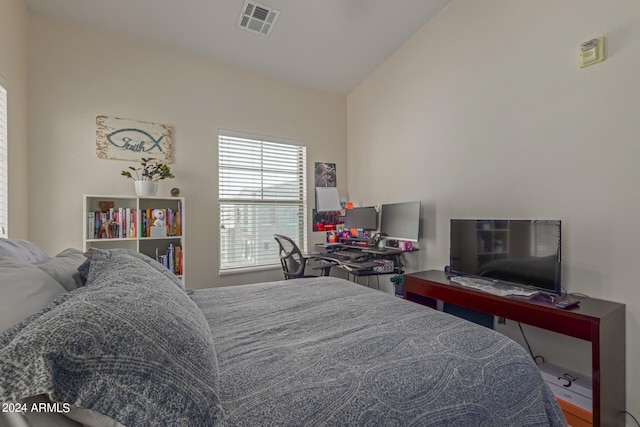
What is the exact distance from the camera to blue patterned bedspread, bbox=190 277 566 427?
0.78 m

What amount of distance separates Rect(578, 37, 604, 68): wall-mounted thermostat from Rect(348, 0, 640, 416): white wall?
35mm

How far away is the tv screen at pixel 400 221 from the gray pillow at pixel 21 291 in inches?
106

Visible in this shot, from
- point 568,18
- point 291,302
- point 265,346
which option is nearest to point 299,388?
point 265,346

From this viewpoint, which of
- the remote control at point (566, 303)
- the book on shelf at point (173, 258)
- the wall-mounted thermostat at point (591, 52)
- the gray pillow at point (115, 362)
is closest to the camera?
the gray pillow at point (115, 362)

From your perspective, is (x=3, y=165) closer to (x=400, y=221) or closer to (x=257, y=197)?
(x=257, y=197)

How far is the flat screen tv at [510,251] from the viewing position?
1957 millimetres

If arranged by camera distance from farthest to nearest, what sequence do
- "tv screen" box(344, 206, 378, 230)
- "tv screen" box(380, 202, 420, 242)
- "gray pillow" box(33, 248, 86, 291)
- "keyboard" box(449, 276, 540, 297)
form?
"tv screen" box(344, 206, 378, 230) < "tv screen" box(380, 202, 420, 242) < "keyboard" box(449, 276, 540, 297) < "gray pillow" box(33, 248, 86, 291)

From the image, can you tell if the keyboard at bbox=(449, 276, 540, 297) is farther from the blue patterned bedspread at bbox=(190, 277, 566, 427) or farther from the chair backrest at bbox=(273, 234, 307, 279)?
the chair backrest at bbox=(273, 234, 307, 279)

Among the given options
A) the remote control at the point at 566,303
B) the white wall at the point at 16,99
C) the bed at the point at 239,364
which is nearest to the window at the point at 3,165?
the white wall at the point at 16,99

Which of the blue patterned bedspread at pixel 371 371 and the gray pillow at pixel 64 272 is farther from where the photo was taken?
the gray pillow at pixel 64 272

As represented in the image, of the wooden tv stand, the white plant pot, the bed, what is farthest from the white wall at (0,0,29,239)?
the wooden tv stand

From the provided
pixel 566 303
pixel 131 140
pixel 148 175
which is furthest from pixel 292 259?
pixel 566 303

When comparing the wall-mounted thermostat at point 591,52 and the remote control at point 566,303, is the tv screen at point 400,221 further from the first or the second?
the wall-mounted thermostat at point 591,52

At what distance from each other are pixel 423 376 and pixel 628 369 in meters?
1.82
